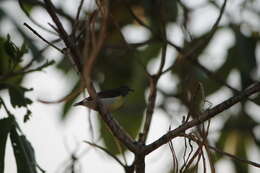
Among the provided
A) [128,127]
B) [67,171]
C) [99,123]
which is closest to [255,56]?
[128,127]

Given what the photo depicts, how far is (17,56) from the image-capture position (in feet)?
7.61

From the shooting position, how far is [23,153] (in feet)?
7.67

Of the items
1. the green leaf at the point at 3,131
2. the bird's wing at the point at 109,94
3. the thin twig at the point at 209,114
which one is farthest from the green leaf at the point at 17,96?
the bird's wing at the point at 109,94

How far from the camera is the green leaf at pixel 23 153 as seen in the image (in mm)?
2277

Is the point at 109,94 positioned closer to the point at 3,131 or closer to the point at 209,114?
the point at 3,131

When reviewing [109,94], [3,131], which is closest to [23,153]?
[3,131]

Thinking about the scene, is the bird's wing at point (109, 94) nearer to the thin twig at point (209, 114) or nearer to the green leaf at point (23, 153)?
the green leaf at point (23, 153)

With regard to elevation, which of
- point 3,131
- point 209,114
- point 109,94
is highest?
point 109,94

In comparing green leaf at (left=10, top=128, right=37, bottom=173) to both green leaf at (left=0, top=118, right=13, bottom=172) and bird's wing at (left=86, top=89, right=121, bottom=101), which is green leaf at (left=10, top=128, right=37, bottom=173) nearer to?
green leaf at (left=0, top=118, right=13, bottom=172)

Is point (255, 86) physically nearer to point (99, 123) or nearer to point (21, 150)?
point (21, 150)

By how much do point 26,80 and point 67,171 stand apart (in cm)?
252

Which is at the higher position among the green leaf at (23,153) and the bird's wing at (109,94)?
the bird's wing at (109,94)

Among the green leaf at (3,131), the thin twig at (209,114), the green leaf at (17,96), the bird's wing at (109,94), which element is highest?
the bird's wing at (109,94)

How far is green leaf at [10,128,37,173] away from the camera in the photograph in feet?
7.47
